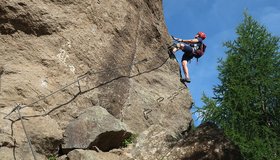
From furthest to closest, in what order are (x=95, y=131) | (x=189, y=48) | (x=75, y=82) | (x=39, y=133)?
(x=189, y=48) < (x=75, y=82) < (x=95, y=131) < (x=39, y=133)

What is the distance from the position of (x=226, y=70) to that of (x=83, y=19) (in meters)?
6.47

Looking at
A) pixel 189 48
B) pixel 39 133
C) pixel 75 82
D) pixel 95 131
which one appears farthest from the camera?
pixel 189 48

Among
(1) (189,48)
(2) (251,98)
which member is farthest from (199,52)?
(2) (251,98)

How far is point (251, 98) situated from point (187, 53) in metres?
2.58

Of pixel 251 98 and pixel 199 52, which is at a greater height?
pixel 199 52

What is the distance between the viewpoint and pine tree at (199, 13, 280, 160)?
37.1ft

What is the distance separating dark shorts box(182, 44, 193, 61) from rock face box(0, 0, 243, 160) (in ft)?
6.15

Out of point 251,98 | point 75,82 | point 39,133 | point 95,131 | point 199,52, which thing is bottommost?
point 39,133

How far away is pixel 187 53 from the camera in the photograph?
12.6 m

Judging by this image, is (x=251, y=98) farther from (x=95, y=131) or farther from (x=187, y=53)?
(x=95, y=131)

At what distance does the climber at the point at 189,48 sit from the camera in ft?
40.6

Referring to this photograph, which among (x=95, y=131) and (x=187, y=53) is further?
(x=187, y=53)

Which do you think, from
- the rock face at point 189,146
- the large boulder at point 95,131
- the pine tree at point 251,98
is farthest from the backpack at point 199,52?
the large boulder at point 95,131

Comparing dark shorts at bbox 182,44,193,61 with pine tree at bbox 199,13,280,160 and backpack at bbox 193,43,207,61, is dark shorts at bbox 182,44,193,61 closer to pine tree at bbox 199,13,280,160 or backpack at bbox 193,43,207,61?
backpack at bbox 193,43,207,61
